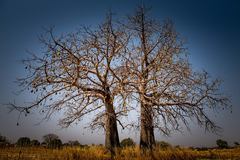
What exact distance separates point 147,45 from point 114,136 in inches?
241

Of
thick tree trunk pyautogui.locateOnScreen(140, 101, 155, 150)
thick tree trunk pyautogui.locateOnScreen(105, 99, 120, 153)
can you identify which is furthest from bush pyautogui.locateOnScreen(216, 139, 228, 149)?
thick tree trunk pyautogui.locateOnScreen(105, 99, 120, 153)

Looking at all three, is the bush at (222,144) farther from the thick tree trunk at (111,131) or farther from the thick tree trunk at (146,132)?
the thick tree trunk at (111,131)

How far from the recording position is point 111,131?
7492mm

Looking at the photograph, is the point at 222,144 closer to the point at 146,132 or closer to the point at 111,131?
the point at 146,132

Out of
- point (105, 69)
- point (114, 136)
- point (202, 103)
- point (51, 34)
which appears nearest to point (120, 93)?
point (105, 69)

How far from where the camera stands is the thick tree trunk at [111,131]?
7.21 metres

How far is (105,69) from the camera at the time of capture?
7.96 metres

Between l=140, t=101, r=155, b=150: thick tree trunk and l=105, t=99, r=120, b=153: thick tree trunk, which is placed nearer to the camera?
l=105, t=99, r=120, b=153: thick tree trunk

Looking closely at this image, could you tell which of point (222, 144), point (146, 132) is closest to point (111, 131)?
point (146, 132)

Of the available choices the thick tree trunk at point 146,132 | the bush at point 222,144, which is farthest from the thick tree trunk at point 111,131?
the bush at point 222,144

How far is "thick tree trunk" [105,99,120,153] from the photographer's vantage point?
7.21 m

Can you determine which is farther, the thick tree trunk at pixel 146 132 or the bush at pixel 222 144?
the bush at pixel 222 144

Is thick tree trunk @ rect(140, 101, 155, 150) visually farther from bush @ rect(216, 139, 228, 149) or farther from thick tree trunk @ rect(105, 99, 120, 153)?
bush @ rect(216, 139, 228, 149)

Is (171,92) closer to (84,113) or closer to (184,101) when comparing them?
(184,101)
